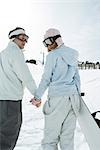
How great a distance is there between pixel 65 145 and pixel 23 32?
4.98ft

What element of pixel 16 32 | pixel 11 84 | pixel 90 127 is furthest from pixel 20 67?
pixel 90 127

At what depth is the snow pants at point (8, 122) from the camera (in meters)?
5.25

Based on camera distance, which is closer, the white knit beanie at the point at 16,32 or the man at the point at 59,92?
the man at the point at 59,92

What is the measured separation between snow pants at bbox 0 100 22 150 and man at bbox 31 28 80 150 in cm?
28

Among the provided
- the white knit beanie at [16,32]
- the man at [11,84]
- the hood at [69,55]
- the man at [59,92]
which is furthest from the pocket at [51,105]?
the white knit beanie at [16,32]

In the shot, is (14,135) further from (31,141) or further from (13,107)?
(31,141)

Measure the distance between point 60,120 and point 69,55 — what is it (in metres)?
0.81

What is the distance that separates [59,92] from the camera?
5184 mm

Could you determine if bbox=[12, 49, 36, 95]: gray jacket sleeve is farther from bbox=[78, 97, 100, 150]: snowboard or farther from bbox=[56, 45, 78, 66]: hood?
bbox=[78, 97, 100, 150]: snowboard

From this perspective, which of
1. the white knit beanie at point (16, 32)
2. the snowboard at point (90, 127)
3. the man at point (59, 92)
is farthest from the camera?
A: the white knit beanie at point (16, 32)

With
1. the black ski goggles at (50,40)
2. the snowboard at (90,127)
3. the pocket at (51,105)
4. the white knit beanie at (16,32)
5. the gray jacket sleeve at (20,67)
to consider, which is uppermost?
the white knit beanie at (16,32)

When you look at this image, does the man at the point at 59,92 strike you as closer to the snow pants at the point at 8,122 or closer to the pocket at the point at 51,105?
the pocket at the point at 51,105

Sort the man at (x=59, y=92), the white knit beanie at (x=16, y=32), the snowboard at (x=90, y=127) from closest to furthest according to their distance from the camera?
the snowboard at (x=90, y=127)
the man at (x=59, y=92)
the white knit beanie at (x=16, y=32)

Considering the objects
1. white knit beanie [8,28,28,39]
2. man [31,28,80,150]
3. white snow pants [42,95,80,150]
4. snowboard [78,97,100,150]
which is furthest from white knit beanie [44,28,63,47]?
snowboard [78,97,100,150]
